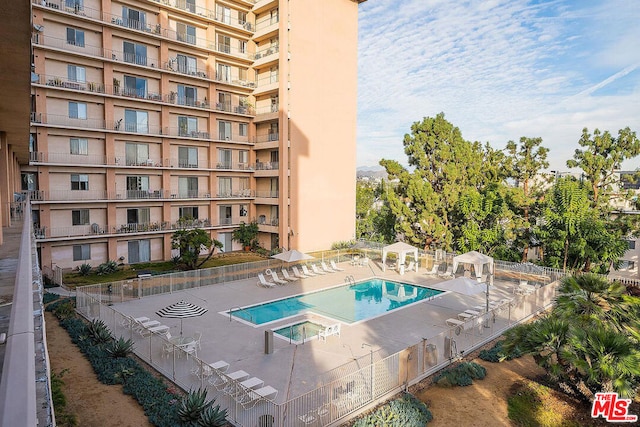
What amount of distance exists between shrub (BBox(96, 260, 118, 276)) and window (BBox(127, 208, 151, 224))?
398cm

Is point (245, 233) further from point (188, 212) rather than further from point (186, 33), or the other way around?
point (186, 33)

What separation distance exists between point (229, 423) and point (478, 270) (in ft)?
58.3

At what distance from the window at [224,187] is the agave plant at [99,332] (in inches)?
825

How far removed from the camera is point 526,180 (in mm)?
31438

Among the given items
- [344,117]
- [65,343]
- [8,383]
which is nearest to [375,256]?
[344,117]

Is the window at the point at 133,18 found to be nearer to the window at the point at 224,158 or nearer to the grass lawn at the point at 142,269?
the window at the point at 224,158

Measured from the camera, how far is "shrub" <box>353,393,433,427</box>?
32.1 feet

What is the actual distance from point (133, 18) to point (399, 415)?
32069 mm

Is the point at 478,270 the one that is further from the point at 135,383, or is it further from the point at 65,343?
the point at 65,343

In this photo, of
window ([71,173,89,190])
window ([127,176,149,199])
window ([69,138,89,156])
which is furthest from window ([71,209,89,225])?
window ([69,138,89,156])

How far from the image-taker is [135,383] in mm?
11602

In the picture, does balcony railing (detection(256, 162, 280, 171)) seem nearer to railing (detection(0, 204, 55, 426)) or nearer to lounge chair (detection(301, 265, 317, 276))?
lounge chair (detection(301, 265, 317, 276))

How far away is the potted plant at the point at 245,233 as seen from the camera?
1346 inches

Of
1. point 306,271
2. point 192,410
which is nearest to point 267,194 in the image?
point 306,271
